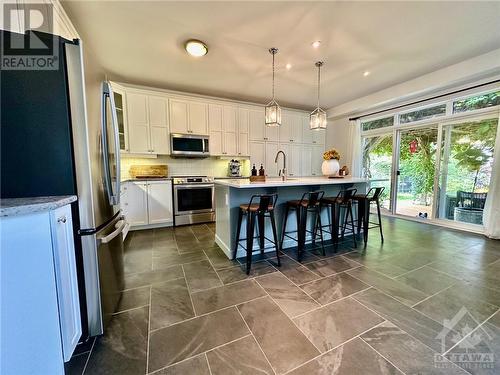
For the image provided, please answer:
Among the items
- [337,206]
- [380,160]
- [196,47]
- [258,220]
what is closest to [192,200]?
[258,220]

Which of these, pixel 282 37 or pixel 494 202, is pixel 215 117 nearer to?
pixel 282 37

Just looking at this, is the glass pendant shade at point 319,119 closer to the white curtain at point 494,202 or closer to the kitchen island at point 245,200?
the kitchen island at point 245,200

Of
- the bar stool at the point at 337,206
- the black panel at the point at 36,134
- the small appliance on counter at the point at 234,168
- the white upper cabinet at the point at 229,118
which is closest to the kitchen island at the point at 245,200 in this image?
the bar stool at the point at 337,206

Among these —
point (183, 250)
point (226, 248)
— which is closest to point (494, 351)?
point (226, 248)

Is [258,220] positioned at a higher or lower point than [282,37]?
lower

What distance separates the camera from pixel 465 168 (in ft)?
11.9

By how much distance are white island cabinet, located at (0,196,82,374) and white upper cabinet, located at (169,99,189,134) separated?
10.9 ft

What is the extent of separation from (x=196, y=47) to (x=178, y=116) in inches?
68.3

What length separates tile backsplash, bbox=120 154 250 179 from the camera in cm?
414

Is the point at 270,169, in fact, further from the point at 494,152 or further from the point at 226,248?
the point at 494,152

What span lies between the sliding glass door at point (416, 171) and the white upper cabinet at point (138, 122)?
5348 mm

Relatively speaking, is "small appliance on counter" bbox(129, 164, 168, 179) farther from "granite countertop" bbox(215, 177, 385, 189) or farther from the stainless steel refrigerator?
the stainless steel refrigerator

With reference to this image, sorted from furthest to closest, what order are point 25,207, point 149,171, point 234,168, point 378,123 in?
point 378,123
point 234,168
point 149,171
point 25,207

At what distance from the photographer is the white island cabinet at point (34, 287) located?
0.75 m
